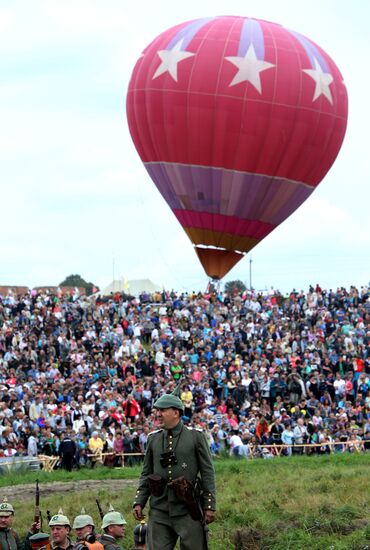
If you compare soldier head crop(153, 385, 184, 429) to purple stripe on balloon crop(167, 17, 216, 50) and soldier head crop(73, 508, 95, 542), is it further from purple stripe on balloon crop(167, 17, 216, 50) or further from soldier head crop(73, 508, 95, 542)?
purple stripe on balloon crop(167, 17, 216, 50)

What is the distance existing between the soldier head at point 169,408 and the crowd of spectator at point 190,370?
14.0 m

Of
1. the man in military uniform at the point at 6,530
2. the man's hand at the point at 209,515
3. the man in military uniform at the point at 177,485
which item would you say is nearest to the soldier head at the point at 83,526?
the man in military uniform at the point at 177,485

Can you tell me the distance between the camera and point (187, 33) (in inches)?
1444

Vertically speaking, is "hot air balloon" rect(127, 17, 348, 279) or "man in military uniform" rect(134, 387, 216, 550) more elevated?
"hot air balloon" rect(127, 17, 348, 279)

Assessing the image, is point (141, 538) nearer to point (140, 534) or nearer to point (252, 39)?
point (140, 534)

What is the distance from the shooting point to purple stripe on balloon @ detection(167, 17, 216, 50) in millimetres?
36406

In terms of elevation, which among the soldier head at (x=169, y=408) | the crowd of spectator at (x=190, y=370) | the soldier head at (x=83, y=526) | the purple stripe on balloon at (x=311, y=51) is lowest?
the soldier head at (x=83, y=526)

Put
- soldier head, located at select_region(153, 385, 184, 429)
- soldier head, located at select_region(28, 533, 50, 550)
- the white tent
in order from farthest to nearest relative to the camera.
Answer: the white tent, soldier head, located at select_region(28, 533, 50, 550), soldier head, located at select_region(153, 385, 184, 429)

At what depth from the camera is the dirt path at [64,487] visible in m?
21.4

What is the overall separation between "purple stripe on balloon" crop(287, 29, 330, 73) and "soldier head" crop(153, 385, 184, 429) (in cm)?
2562

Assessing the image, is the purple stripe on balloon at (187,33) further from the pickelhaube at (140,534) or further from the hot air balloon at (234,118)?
the pickelhaube at (140,534)

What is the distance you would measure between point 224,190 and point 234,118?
230 centimetres

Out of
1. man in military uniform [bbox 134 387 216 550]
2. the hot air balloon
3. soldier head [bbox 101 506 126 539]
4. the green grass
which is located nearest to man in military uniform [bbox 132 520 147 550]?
soldier head [bbox 101 506 126 539]

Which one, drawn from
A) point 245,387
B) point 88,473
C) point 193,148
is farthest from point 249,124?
point 88,473
